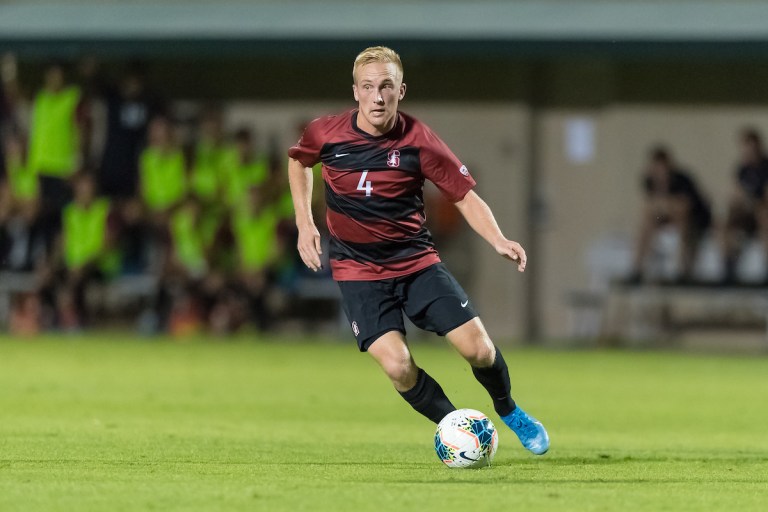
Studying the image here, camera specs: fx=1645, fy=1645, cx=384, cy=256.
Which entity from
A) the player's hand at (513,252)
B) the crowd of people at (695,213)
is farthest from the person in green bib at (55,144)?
the player's hand at (513,252)

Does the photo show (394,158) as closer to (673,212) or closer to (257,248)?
(257,248)

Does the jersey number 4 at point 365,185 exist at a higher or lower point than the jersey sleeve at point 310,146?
lower

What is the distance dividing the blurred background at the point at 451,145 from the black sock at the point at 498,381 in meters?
10.6

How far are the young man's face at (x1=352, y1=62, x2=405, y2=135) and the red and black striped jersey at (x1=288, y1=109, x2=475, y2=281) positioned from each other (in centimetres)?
17

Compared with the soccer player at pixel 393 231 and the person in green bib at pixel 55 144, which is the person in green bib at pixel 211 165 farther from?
the soccer player at pixel 393 231

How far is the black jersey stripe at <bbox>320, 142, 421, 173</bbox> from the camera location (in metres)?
8.41

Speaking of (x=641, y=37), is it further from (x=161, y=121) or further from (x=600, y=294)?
(x=161, y=121)

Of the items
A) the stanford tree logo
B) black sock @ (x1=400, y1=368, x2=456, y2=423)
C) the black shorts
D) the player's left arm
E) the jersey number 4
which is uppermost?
the stanford tree logo

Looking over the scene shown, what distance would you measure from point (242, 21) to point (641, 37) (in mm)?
4958

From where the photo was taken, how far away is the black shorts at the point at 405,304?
840cm

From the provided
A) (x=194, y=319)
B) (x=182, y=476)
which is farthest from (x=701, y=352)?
(x=182, y=476)

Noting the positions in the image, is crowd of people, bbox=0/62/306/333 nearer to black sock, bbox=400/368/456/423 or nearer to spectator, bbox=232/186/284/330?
spectator, bbox=232/186/284/330

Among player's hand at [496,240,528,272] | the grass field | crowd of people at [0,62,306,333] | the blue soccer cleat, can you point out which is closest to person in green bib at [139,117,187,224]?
crowd of people at [0,62,306,333]

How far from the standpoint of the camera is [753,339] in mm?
19875
